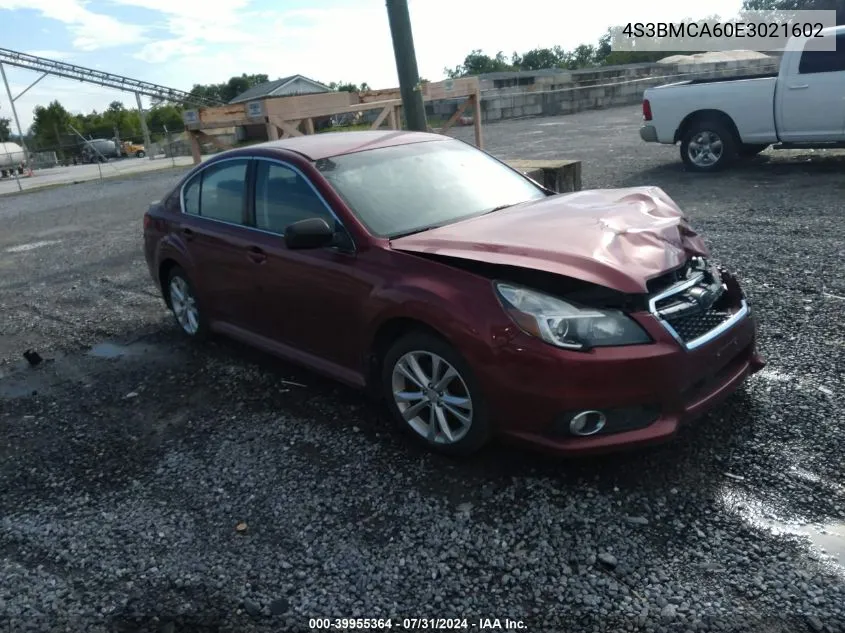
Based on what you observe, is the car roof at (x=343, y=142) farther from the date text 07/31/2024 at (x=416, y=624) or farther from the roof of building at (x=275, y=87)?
the roof of building at (x=275, y=87)

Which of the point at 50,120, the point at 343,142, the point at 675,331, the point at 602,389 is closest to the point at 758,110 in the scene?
the point at 343,142

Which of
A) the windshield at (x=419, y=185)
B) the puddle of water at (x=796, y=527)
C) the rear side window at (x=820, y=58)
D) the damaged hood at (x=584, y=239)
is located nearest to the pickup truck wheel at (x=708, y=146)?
the rear side window at (x=820, y=58)

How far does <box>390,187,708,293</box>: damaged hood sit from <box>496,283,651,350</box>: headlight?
0.49 feet

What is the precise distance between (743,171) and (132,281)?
9108mm

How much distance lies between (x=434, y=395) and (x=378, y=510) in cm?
66

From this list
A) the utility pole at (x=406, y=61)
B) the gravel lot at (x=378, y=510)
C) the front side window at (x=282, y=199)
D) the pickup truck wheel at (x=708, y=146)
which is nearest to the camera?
the gravel lot at (x=378, y=510)

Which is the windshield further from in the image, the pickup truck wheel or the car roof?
the pickup truck wheel

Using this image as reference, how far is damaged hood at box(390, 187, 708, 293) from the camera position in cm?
342

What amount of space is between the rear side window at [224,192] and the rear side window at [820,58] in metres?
8.95

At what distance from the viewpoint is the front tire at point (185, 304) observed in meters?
5.76

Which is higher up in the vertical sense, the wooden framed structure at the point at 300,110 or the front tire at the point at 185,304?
the wooden framed structure at the point at 300,110

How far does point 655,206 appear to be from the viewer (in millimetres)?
4234

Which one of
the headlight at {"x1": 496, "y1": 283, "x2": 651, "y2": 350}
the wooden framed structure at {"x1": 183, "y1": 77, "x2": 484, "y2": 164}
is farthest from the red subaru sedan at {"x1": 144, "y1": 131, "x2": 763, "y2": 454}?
the wooden framed structure at {"x1": 183, "y1": 77, "x2": 484, "y2": 164}

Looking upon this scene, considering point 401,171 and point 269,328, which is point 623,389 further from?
point 269,328
